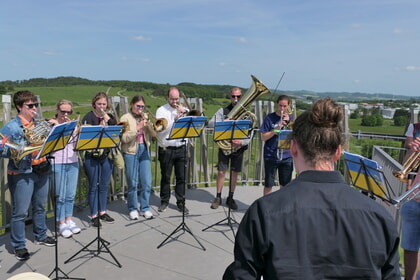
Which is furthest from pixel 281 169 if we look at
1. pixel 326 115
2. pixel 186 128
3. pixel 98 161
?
pixel 326 115

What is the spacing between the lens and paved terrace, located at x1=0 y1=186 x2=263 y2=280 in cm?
455

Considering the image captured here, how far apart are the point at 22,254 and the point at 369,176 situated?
4600 mm

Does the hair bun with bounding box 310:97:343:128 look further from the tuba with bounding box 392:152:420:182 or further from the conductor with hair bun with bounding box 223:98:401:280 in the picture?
the tuba with bounding box 392:152:420:182

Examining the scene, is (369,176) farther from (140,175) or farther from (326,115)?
(140,175)

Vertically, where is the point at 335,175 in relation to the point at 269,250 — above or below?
above

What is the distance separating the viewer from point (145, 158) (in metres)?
6.39

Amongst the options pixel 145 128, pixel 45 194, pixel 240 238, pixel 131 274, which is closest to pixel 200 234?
pixel 131 274

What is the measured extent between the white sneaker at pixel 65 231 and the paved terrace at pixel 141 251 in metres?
0.09

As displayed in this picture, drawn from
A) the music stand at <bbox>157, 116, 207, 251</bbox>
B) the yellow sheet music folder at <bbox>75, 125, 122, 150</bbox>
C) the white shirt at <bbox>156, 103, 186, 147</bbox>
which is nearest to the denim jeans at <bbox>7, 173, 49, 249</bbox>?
the yellow sheet music folder at <bbox>75, 125, 122, 150</bbox>

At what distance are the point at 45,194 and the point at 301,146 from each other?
4681mm

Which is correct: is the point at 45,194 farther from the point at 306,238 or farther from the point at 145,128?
the point at 306,238

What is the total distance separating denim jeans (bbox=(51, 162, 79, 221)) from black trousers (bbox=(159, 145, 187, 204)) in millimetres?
1617

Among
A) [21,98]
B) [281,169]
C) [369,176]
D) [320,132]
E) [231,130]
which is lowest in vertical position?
[281,169]

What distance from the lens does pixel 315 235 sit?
1489mm
